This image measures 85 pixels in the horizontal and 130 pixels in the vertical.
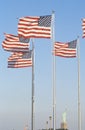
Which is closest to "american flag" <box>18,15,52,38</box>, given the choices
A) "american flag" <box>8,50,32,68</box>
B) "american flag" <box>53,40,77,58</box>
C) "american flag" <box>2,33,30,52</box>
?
"american flag" <box>2,33,30,52</box>

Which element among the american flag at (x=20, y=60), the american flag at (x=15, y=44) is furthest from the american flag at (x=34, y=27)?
the american flag at (x=20, y=60)

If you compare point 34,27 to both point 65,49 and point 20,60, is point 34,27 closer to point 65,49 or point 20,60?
point 20,60

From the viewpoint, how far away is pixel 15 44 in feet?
128

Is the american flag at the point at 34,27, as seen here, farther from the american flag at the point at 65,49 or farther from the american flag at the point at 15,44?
the american flag at the point at 65,49

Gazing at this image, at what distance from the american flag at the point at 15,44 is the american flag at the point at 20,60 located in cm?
59

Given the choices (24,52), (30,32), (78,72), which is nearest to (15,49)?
(24,52)

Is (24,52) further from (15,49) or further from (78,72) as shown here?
(78,72)

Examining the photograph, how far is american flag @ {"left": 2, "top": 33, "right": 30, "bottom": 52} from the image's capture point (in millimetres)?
38844

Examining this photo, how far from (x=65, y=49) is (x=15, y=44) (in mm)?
4965

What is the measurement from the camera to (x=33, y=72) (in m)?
37.5

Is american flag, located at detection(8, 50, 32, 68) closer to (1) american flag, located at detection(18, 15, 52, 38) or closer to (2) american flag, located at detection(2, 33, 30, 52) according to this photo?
(2) american flag, located at detection(2, 33, 30, 52)

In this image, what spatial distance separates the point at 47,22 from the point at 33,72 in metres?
4.63

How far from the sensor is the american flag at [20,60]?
3875 cm

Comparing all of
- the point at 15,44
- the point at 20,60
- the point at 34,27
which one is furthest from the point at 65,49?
the point at 34,27
